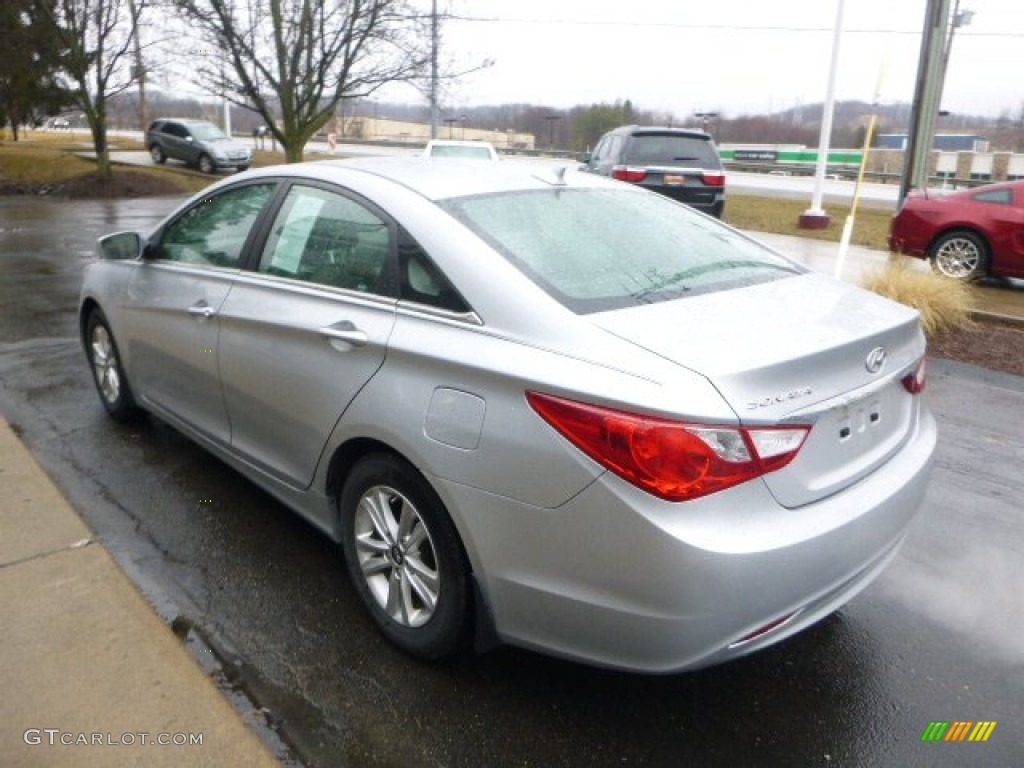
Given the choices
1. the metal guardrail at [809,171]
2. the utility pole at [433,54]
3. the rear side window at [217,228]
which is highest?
the utility pole at [433,54]

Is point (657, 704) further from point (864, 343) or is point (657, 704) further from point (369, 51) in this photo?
point (369, 51)

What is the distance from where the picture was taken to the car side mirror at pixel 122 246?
434 centimetres

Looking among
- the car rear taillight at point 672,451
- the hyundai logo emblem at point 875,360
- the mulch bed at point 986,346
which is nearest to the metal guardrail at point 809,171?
the mulch bed at point 986,346

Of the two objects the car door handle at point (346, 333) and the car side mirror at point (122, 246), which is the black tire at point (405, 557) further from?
the car side mirror at point (122, 246)

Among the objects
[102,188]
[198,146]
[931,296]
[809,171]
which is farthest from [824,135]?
[809,171]

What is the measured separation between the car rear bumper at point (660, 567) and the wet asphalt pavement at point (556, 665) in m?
0.36

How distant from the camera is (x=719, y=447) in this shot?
2055mm

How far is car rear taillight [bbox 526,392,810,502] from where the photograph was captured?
6.68ft

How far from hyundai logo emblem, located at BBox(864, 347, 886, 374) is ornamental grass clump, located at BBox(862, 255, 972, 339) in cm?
558

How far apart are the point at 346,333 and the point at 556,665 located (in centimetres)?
133

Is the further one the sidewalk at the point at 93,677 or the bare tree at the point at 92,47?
→ the bare tree at the point at 92,47

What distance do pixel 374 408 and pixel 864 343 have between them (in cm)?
152

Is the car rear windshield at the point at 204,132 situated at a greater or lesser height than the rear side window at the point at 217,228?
greater

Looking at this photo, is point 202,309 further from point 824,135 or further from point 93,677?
point 824,135
